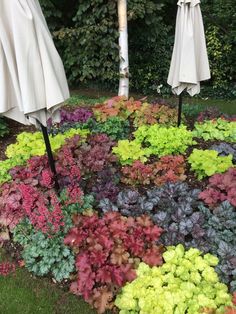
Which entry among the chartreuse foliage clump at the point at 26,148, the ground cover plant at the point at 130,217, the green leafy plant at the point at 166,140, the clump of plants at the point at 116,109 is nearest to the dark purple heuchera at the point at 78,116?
the clump of plants at the point at 116,109

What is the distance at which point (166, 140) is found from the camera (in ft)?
19.7

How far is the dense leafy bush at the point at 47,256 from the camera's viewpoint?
448cm

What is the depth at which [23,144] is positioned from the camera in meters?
6.39

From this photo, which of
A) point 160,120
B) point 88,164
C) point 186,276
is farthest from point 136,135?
point 186,276

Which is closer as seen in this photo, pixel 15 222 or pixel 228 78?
pixel 15 222

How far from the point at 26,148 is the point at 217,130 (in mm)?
3185

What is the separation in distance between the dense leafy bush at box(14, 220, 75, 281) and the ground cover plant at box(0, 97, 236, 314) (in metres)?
0.01

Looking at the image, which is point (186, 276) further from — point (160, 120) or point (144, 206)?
point (160, 120)

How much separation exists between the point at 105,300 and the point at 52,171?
1.80m

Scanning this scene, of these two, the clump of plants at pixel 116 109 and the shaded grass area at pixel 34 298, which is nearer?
the shaded grass area at pixel 34 298

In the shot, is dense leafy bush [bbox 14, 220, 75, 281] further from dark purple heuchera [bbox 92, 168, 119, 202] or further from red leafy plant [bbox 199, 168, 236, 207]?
red leafy plant [bbox 199, 168, 236, 207]

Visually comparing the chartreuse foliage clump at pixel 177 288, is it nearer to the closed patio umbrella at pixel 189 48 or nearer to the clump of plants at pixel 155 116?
the closed patio umbrella at pixel 189 48

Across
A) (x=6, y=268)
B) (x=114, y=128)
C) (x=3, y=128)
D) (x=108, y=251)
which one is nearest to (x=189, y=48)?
(x=114, y=128)

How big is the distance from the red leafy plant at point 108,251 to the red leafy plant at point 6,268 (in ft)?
2.72
